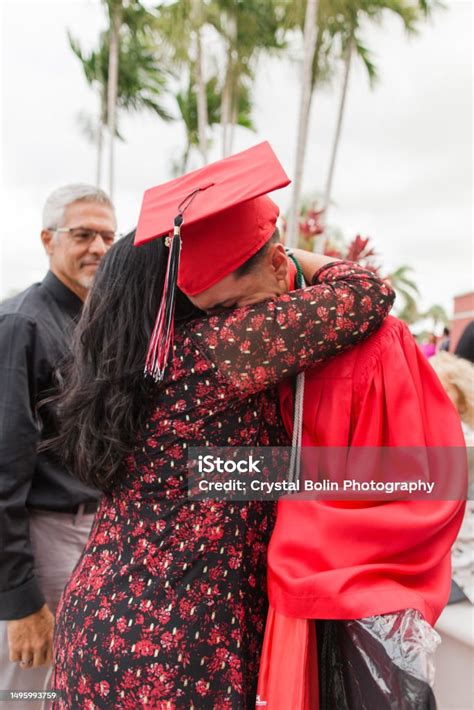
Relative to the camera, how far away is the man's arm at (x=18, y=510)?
1953mm

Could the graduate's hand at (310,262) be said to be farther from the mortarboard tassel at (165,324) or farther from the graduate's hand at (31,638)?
the graduate's hand at (31,638)

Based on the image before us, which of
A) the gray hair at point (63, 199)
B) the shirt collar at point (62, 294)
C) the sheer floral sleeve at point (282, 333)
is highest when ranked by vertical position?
the gray hair at point (63, 199)

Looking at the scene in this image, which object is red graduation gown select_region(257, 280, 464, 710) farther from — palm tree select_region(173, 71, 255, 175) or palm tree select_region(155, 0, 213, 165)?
palm tree select_region(173, 71, 255, 175)

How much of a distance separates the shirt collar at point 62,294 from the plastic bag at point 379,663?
1.68 metres

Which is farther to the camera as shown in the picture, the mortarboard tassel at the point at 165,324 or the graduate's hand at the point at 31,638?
the graduate's hand at the point at 31,638

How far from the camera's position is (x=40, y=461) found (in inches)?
86.6

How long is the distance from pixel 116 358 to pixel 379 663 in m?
0.88

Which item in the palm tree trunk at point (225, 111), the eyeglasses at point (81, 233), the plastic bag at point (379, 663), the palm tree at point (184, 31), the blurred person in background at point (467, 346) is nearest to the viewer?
the plastic bag at point (379, 663)

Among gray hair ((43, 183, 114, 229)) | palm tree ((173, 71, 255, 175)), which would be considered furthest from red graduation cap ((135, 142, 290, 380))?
palm tree ((173, 71, 255, 175))

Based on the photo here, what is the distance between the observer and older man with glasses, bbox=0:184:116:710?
1.99 metres

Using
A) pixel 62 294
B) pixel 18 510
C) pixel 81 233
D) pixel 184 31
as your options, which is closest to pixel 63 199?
pixel 81 233

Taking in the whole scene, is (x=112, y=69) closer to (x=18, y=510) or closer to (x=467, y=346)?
(x=467, y=346)

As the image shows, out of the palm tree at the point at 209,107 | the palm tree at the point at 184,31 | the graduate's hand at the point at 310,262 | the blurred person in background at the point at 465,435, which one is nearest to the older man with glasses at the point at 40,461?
the graduate's hand at the point at 310,262

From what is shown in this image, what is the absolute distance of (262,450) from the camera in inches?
56.7
